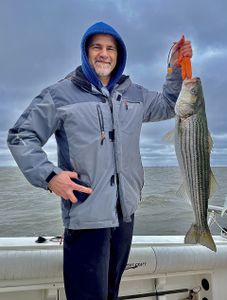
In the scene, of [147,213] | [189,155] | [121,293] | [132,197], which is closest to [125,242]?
[132,197]

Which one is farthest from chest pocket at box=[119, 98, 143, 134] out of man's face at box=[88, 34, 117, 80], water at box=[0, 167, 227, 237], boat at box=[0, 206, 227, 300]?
water at box=[0, 167, 227, 237]

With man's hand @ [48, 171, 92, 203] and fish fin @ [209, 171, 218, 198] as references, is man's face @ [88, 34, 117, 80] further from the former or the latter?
fish fin @ [209, 171, 218, 198]

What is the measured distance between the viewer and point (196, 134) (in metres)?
2.87

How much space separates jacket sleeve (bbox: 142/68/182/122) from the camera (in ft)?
10.8

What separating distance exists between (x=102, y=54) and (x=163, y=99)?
0.75m

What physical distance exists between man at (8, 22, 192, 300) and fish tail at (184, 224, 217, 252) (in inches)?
20.0

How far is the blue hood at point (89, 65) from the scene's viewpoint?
9.61ft

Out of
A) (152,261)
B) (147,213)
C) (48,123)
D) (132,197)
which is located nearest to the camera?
(48,123)

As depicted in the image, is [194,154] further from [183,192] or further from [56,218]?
[56,218]

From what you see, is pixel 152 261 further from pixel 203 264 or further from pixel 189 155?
pixel 189 155

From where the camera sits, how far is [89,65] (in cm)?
295

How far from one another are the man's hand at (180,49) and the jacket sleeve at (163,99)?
0.14 metres

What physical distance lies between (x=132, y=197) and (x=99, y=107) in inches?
31.1

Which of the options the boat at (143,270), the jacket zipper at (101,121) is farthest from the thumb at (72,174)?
the boat at (143,270)
